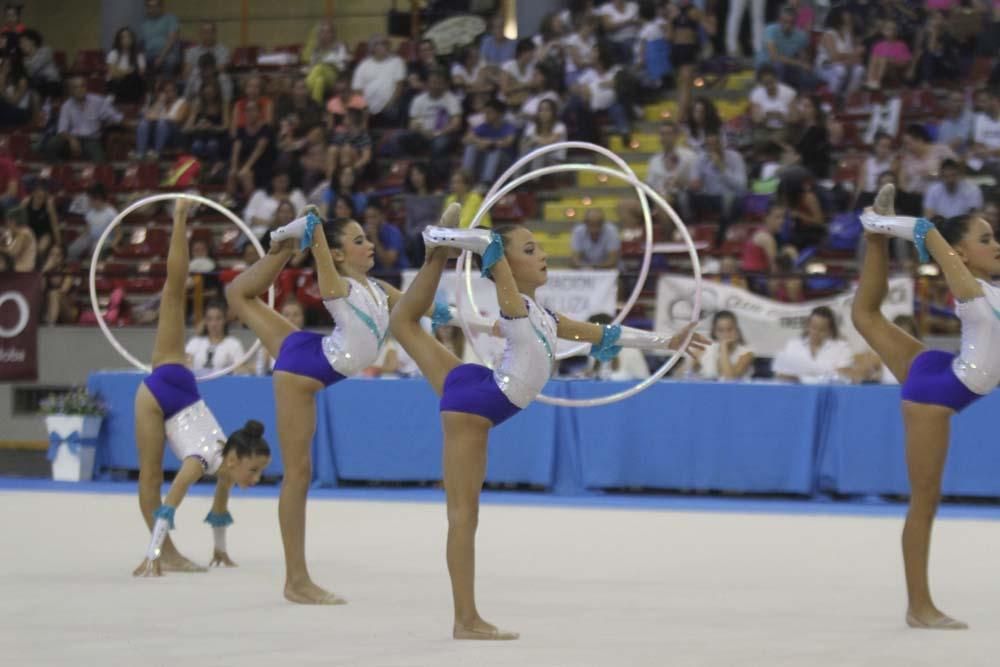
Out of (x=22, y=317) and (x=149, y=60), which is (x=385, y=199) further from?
(x=149, y=60)

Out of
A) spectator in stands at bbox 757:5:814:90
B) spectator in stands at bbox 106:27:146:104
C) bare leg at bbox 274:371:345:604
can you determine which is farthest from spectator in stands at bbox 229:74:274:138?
bare leg at bbox 274:371:345:604

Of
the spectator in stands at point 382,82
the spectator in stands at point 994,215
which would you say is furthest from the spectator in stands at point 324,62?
the spectator in stands at point 994,215

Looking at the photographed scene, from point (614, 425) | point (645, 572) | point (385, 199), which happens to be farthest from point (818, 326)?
point (385, 199)

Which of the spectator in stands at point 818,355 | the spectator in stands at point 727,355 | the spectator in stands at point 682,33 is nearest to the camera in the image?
the spectator in stands at point 818,355

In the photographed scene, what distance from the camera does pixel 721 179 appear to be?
1408 cm

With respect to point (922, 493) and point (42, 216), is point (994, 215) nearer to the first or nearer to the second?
point (922, 493)

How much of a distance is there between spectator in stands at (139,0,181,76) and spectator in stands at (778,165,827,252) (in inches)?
336

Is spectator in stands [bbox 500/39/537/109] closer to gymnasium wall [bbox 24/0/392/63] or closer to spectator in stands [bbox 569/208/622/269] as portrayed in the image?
spectator in stands [bbox 569/208/622/269]

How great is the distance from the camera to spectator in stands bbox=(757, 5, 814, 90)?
50.4ft

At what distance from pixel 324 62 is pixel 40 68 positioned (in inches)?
160

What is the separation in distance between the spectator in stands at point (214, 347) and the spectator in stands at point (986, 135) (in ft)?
22.2

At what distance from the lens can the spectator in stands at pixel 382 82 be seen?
17.1 m

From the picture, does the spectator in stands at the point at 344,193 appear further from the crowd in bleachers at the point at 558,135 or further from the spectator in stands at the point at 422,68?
the spectator in stands at the point at 422,68

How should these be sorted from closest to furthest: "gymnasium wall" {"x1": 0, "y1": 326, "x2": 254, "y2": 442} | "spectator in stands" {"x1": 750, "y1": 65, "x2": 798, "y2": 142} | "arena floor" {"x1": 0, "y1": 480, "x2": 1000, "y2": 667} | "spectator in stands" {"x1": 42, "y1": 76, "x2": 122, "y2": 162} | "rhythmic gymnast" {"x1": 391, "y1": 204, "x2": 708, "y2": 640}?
"arena floor" {"x1": 0, "y1": 480, "x2": 1000, "y2": 667} → "rhythmic gymnast" {"x1": 391, "y1": 204, "x2": 708, "y2": 640} → "gymnasium wall" {"x1": 0, "y1": 326, "x2": 254, "y2": 442} → "spectator in stands" {"x1": 750, "y1": 65, "x2": 798, "y2": 142} → "spectator in stands" {"x1": 42, "y1": 76, "x2": 122, "y2": 162}
